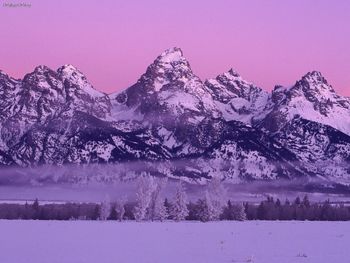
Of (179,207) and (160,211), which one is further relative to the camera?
(160,211)

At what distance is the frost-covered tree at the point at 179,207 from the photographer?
186 m

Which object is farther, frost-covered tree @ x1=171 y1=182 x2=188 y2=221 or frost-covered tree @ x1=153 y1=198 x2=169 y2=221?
frost-covered tree @ x1=153 y1=198 x2=169 y2=221

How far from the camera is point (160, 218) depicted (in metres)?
190

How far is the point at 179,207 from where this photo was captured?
187 metres

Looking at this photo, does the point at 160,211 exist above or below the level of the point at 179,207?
below

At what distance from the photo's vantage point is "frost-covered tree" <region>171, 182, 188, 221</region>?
611 ft

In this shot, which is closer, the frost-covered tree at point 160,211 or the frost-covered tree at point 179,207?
the frost-covered tree at point 179,207
